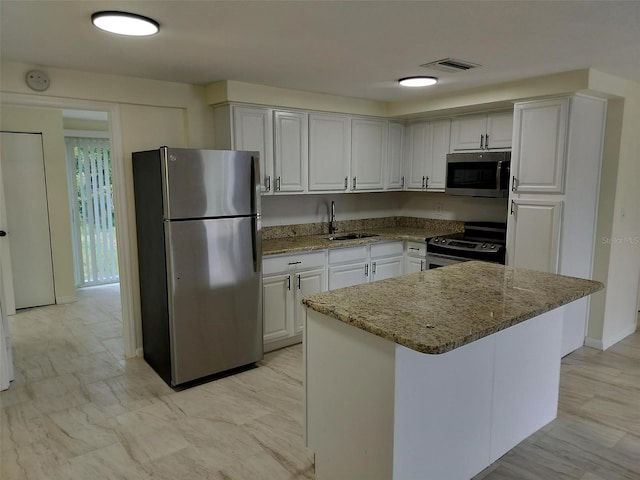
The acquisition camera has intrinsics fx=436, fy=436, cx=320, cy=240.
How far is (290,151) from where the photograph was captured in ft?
13.2

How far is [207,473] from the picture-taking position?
2.26 meters

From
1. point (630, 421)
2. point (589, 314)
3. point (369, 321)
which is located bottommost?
point (630, 421)

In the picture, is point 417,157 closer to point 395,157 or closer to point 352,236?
point 395,157

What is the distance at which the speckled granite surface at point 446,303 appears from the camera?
5.24 feet

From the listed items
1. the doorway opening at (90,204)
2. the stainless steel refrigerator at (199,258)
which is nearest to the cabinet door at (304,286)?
the stainless steel refrigerator at (199,258)

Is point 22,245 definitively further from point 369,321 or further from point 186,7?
point 369,321

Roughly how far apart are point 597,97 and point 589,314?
6.10 feet

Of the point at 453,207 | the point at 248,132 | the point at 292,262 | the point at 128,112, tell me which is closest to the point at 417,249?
the point at 453,207

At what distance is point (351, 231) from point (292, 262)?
4.37 ft

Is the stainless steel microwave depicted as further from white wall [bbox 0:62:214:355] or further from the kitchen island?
white wall [bbox 0:62:214:355]

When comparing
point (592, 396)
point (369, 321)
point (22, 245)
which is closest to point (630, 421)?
point (592, 396)

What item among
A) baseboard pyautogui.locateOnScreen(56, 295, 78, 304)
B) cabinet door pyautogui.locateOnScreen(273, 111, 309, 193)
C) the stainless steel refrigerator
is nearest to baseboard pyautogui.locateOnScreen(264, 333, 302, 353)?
the stainless steel refrigerator

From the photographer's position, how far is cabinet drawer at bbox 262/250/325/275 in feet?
12.1

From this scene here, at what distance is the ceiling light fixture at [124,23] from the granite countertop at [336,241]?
187cm
